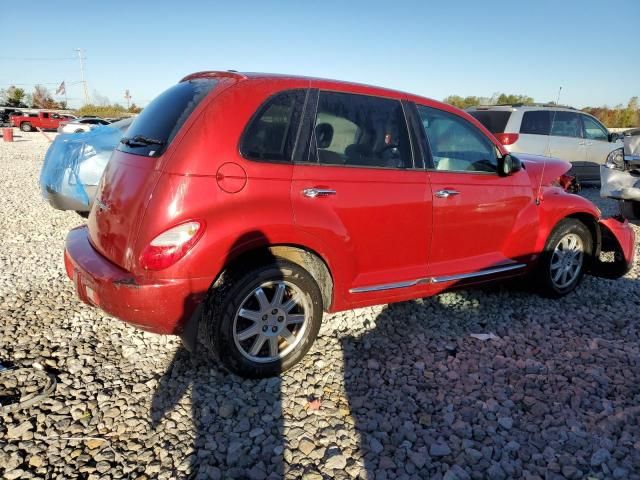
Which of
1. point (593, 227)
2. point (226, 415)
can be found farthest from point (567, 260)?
point (226, 415)

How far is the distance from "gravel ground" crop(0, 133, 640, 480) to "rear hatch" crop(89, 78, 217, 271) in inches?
33.8

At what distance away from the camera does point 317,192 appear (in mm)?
2852

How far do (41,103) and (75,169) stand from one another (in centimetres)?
7036

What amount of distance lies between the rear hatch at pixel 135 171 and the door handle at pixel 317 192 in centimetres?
82

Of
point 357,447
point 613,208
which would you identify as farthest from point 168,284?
point 613,208

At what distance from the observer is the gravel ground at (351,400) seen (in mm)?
2279

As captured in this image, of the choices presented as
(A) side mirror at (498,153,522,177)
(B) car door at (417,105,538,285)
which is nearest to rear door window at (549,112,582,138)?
(B) car door at (417,105,538,285)

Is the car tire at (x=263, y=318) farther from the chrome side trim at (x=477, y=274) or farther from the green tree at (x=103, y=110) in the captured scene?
the green tree at (x=103, y=110)

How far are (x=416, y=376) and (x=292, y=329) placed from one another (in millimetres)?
894

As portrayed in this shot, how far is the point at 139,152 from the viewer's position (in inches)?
112

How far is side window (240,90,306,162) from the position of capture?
2721 millimetres

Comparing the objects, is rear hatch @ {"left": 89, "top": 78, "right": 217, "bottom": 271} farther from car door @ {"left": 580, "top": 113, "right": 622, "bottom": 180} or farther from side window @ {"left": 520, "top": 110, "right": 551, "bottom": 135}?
car door @ {"left": 580, "top": 113, "right": 622, "bottom": 180}

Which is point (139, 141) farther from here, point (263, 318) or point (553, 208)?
point (553, 208)

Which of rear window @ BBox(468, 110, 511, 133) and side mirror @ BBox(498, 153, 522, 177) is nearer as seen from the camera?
side mirror @ BBox(498, 153, 522, 177)
